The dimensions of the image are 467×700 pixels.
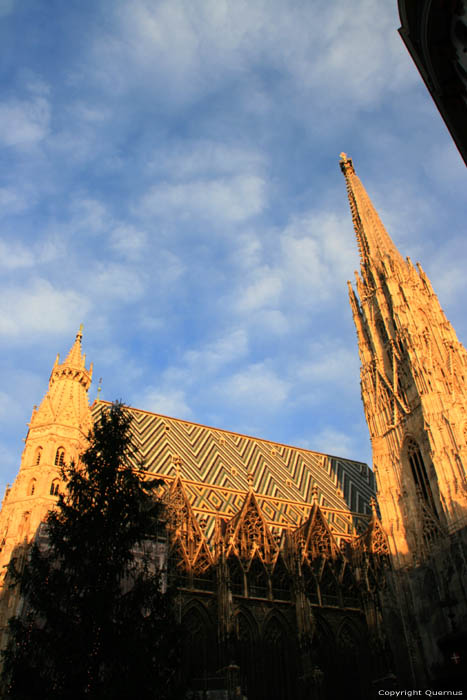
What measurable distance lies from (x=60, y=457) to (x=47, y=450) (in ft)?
2.30

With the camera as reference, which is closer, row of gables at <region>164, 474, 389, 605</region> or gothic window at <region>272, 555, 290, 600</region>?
row of gables at <region>164, 474, 389, 605</region>

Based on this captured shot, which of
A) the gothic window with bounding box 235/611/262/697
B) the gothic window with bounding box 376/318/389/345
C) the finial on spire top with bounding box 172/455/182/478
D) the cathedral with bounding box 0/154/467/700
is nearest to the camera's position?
the gothic window with bounding box 235/611/262/697

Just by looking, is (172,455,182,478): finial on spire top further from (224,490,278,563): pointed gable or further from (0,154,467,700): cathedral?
(224,490,278,563): pointed gable

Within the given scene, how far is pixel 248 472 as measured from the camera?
3209 centimetres

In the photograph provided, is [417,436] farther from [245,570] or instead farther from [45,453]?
[45,453]

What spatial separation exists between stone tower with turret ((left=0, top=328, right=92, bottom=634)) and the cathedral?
0.07 metres

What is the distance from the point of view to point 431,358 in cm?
2753

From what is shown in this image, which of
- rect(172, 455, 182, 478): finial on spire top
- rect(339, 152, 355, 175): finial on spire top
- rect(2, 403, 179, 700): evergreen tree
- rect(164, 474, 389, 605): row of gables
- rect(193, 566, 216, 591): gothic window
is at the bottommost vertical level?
rect(2, 403, 179, 700): evergreen tree

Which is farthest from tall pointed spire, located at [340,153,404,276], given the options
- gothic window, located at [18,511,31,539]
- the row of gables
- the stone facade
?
gothic window, located at [18,511,31,539]

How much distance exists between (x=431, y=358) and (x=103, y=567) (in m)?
21.6

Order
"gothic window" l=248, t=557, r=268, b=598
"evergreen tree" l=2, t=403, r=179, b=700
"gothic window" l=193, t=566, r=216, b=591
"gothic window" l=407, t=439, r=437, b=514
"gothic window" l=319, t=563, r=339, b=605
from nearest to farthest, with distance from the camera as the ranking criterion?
"evergreen tree" l=2, t=403, r=179, b=700 → "gothic window" l=193, t=566, r=216, b=591 → "gothic window" l=248, t=557, r=268, b=598 → "gothic window" l=319, t=563, r=339, b=605 → "gothic window" l=407, t=439, r=437, b=514

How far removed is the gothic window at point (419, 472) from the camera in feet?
82.2

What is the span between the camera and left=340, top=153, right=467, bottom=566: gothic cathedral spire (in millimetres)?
23969

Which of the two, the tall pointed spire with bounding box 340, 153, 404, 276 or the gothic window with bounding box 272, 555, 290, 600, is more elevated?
the tall pointed spire with bounding box 340, 153, 404, 276
